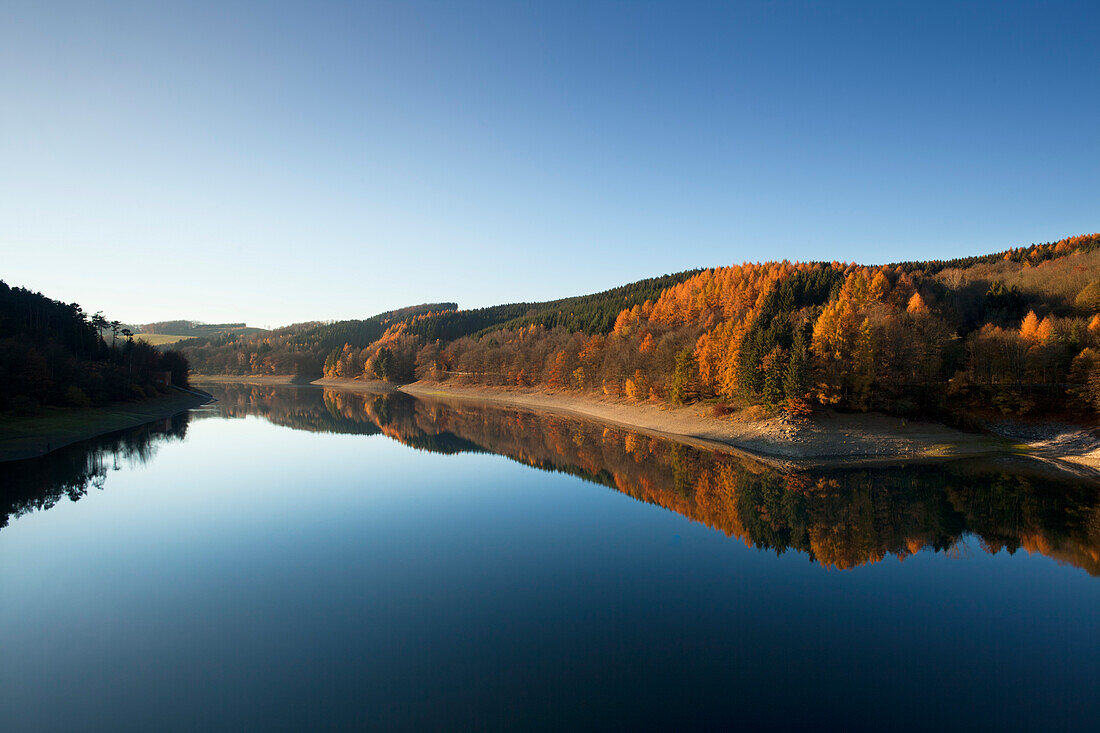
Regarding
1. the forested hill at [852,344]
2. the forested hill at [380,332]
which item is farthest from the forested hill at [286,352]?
the forested hill at [852,344]

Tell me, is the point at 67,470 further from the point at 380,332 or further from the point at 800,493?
the point at 380,332

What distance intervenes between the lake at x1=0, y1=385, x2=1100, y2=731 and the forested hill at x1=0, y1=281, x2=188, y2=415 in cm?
1925

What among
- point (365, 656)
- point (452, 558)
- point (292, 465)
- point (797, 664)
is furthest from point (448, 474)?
point (797, 664)

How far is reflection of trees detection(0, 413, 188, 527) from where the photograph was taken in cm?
2597

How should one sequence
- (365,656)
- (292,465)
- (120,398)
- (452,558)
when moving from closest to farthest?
(365,656) < (452,558) < (292,465) < (120,398)

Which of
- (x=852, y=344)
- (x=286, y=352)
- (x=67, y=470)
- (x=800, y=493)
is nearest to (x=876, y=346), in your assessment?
(x=852, y=344)

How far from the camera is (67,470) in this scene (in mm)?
33719

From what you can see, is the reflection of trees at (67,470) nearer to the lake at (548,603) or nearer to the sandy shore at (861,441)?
the lake at (548,603)

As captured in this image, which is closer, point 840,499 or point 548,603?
point 548,603

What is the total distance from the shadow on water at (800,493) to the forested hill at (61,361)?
272 inches

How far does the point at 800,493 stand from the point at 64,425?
196ft

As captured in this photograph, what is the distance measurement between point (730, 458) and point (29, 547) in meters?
39.2

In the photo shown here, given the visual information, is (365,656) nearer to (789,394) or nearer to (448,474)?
(448,474)

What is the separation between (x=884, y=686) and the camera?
10734 mm
